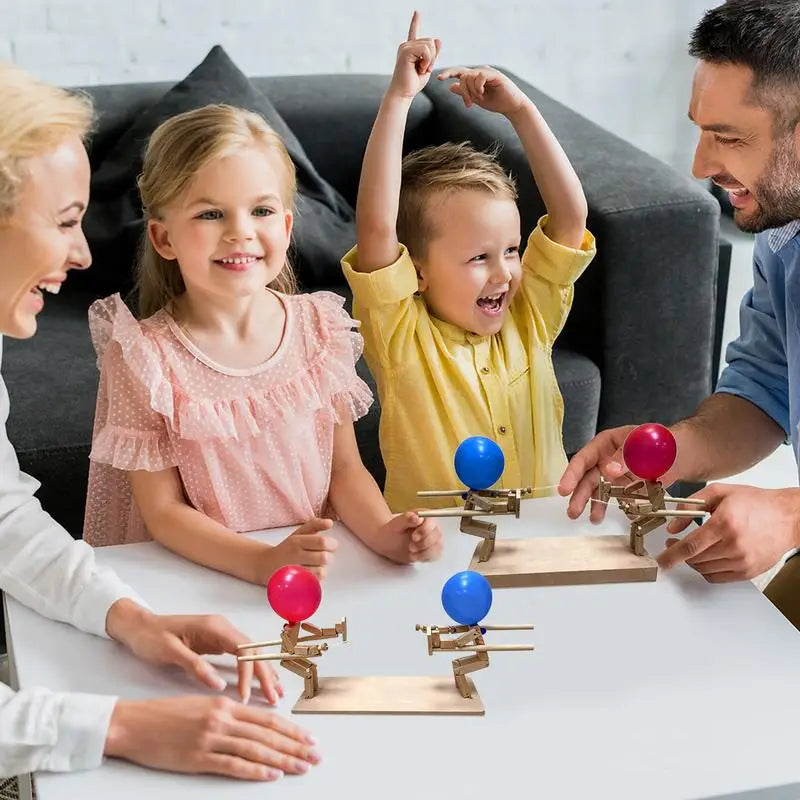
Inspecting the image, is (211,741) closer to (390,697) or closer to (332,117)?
(390,697)

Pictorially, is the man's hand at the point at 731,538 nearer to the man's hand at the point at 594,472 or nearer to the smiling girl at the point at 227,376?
the man's hand at the point at 594,472

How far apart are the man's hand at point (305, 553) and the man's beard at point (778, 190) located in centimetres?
75

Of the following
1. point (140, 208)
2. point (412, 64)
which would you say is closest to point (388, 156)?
point (412, 64)

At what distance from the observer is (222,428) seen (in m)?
1.46

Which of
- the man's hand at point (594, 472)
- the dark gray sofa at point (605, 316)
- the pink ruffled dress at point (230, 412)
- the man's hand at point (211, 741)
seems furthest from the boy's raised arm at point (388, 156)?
the man's hand at point (211, 741)

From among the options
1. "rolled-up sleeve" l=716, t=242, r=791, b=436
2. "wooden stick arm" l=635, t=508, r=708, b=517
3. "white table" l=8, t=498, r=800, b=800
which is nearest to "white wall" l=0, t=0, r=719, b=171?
"rolled-up sleeve" l=716, t=242, r=791, b=436

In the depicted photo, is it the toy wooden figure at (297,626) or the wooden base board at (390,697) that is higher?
the toy wooden figure at (297,626)

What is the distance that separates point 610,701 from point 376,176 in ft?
2.54

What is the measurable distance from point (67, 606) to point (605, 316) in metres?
1.38

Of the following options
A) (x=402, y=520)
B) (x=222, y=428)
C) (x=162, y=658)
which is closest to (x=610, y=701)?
(x=402, y=520)

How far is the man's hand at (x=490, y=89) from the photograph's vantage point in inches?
66.3

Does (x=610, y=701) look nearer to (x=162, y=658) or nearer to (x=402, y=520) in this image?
(x=402, y=520)

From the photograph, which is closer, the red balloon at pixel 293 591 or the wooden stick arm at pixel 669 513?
the red balloon at pixel 293 591

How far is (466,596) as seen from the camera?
1087 mm
